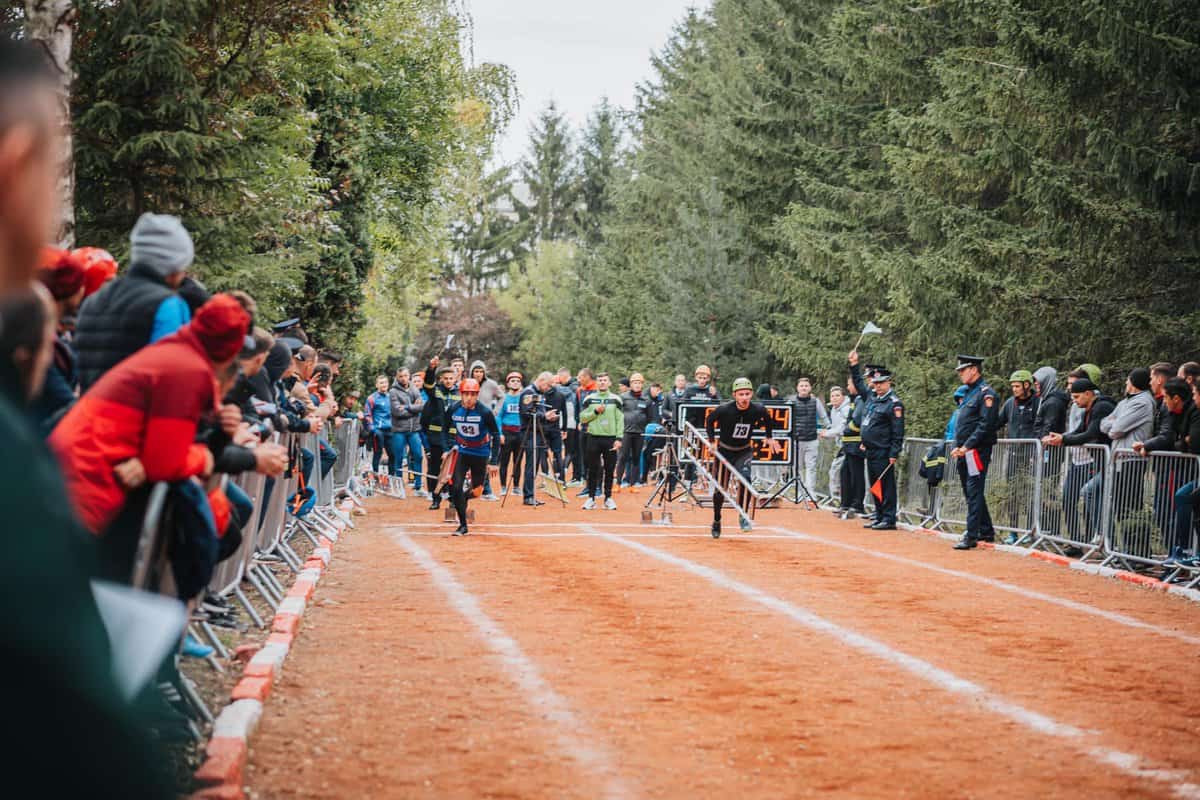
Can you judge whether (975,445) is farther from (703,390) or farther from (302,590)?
(302,590)

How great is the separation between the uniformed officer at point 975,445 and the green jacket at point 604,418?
23.9ft

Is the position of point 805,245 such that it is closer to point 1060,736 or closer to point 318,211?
point 318,211

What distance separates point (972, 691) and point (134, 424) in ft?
17.5

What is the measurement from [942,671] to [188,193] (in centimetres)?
1023

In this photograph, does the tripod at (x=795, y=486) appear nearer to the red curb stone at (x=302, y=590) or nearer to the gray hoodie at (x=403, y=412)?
the gray hoodie at (x=403, y=412)

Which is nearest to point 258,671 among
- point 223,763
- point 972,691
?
point 223,763

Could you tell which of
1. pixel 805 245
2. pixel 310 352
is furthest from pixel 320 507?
pixel 805 245

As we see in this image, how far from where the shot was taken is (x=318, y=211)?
21750mm

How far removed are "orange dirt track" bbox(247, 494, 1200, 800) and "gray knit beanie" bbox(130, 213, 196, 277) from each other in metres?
2.33

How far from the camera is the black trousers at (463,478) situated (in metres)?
18.4

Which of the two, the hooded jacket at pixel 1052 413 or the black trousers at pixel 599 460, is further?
the black trousers at pixel 599 460

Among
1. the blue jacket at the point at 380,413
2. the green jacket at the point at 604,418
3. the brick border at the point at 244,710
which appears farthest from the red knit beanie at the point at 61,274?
the blue jacket at the point at 380,413

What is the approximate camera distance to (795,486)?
26906 millimetres

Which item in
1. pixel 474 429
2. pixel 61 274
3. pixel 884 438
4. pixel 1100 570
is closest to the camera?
pixel 61 274
